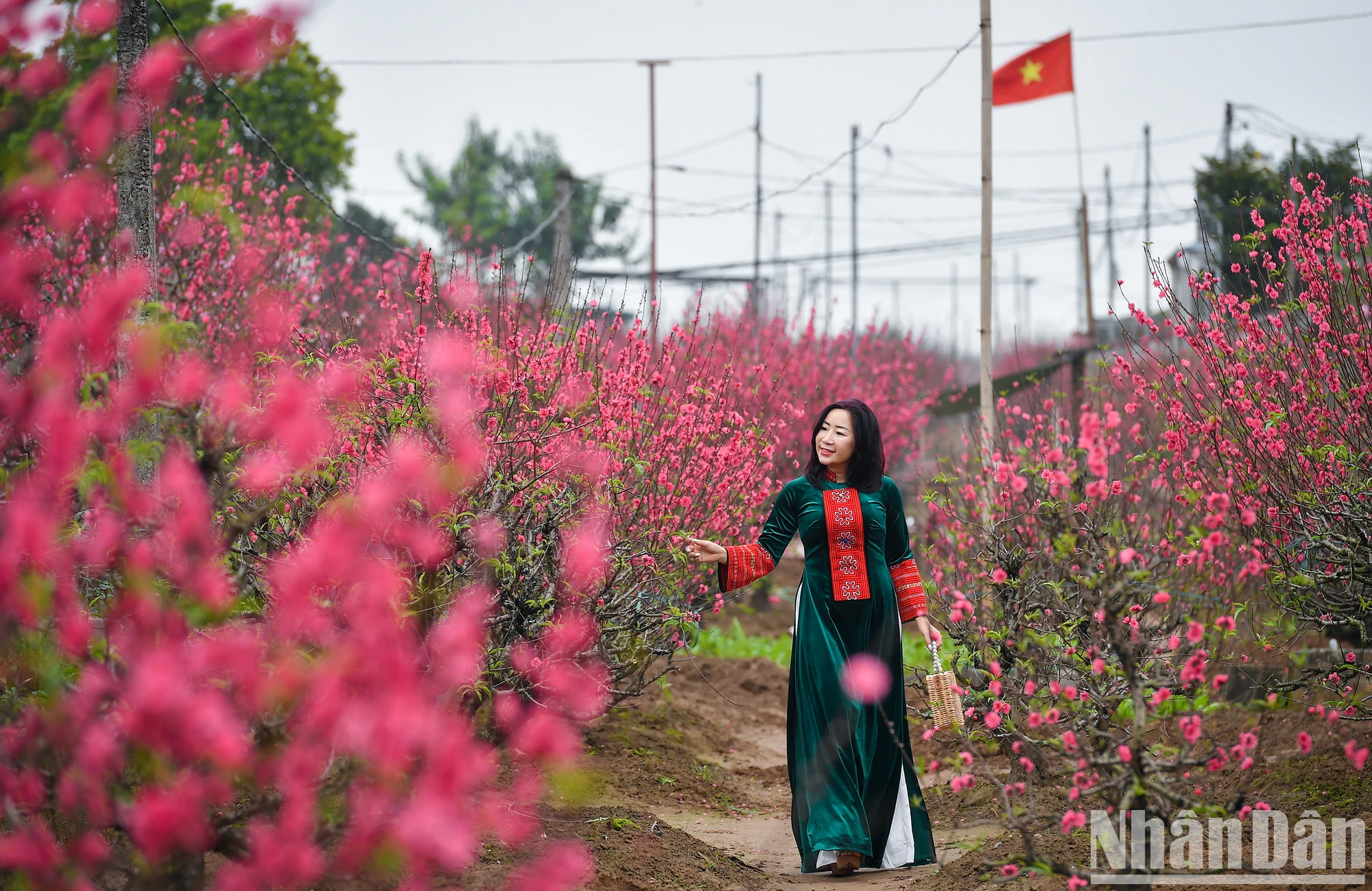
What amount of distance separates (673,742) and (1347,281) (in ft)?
14.8

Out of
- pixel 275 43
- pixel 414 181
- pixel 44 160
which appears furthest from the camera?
pixel 414 181

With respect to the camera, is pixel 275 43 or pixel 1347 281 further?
pixel 1347 281

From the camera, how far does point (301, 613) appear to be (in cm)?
176

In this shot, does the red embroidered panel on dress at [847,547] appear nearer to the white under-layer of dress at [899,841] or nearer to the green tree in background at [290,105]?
the white under-layer of dress at [899,841]

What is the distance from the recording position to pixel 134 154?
4.87 meters

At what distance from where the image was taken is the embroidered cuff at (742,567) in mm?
4812

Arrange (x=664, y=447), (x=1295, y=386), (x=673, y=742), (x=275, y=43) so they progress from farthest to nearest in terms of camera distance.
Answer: (x=673, y=742), (x=664, y=447), (x=1295, y=386), (x=275, y=43)

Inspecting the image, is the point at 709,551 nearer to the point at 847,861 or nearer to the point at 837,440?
the point at 837,440

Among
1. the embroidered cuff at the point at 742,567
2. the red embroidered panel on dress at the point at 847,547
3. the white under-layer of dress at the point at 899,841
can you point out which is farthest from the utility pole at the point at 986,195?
the white under-layer of dress at the point at 899,841

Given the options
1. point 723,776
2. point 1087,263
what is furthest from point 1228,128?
point 723,776

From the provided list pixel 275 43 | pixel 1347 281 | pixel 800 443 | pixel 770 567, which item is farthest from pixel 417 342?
pixel 800 443

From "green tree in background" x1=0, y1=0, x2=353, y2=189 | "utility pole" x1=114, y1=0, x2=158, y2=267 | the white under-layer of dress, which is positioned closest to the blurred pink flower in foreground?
the white under-layer of dress

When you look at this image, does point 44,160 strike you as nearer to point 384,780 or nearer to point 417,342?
point 384,780

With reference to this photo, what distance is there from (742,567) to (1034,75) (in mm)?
5917
